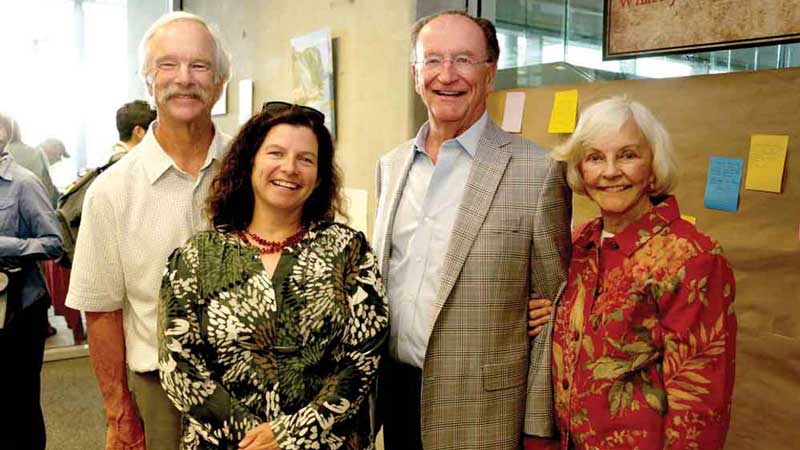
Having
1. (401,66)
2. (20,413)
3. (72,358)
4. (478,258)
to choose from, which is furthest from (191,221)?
(72,358)

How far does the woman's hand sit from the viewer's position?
1.46m

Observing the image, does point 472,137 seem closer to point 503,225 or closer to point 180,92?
point 503,225

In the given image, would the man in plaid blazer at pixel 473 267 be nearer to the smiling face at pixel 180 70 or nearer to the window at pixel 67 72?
the smiling face at pixel 180 70

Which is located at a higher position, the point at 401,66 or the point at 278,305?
the point at 401,66

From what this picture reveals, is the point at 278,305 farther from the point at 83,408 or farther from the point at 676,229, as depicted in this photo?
the point at 83,408

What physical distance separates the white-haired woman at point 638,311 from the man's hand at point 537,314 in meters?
0.07

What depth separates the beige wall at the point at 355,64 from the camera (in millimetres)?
2889

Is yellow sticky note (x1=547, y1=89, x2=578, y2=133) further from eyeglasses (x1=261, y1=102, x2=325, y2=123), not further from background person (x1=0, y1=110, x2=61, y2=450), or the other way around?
background person (x1=0, y1=110, x2=61, y2=450)

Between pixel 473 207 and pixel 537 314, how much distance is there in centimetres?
32

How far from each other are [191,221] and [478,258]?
75 centimetres

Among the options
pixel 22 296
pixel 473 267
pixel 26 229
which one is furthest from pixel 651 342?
pixel 26 229

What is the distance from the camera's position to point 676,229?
1.39 metres

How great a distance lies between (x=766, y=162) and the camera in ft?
5.89

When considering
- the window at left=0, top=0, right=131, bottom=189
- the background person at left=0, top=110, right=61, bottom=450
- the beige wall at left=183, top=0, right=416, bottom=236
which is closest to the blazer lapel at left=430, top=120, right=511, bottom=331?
the beige wall at left=183, top=0, right=416, bottom=236
